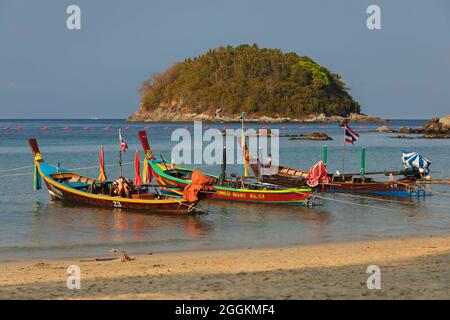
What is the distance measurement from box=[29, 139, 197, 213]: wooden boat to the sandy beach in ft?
24.7

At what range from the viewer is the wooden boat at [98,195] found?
27281 millimetres

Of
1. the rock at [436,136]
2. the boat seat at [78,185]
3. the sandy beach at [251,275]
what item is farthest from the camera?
the rock at [436,136]

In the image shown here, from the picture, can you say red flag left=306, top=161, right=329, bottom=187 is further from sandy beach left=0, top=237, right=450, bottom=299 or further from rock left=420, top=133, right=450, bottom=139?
rock left=420, top=133, right=450, bottom=139

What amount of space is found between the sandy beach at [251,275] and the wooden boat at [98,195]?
24.7 ft

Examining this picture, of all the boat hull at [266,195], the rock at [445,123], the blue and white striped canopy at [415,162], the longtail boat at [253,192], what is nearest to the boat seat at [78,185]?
the longtail boat at [253,192]

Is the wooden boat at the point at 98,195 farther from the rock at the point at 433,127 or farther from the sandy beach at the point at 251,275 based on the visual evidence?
the rock at the point at 433,127

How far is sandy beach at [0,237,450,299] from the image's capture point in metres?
12.2

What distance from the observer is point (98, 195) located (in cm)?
2961

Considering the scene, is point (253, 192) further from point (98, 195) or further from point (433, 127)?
point (433, 127)

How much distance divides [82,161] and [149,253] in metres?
43.6

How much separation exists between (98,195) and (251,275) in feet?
54.1

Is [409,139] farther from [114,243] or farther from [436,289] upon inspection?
[436,289]

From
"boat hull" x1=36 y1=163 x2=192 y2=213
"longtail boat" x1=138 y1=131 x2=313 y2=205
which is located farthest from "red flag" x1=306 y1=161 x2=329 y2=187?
"boat hull" x1=36 y1=163 x2=192 y2=213

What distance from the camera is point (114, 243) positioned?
2188cm
